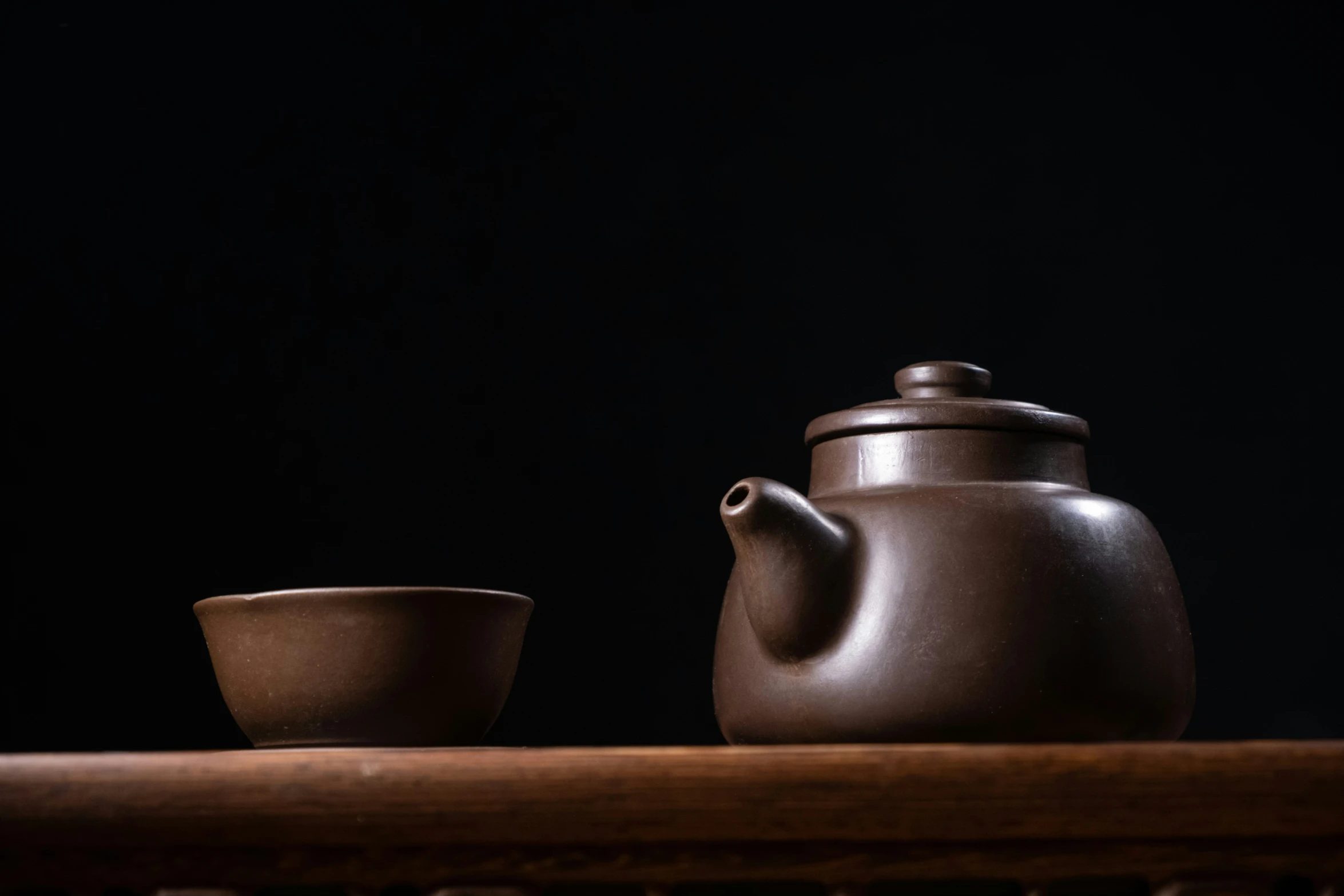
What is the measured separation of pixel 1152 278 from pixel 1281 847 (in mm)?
800

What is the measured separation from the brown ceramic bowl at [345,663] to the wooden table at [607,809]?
15 cm

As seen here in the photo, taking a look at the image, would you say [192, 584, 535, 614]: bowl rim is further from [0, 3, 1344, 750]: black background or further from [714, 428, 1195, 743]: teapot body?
[0, 3, 1344, 750]: black background

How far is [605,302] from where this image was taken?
49.6 inches

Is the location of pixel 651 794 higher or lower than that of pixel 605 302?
lower

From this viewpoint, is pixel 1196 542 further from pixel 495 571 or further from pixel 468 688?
pixel 468 688

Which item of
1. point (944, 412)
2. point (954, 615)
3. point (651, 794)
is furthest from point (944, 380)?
point (651, 794)

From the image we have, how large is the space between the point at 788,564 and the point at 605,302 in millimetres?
576

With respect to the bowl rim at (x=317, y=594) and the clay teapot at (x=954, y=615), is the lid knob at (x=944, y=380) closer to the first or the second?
the clay teapot at (x=954, y=615)

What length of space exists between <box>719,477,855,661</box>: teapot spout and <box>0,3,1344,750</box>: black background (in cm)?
48

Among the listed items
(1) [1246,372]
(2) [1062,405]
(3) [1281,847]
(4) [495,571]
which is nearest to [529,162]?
(4) [495,571]

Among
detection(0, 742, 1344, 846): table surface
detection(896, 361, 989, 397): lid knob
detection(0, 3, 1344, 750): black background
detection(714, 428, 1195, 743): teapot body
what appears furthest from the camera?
detection(0, 3, 1344, 750): black background

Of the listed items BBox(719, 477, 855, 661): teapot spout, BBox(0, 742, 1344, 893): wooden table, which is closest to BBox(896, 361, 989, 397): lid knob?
BBox(719, 477, 855, 661): teapot spout

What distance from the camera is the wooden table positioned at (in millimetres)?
607

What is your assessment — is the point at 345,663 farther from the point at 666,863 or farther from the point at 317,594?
the point at 666,863
